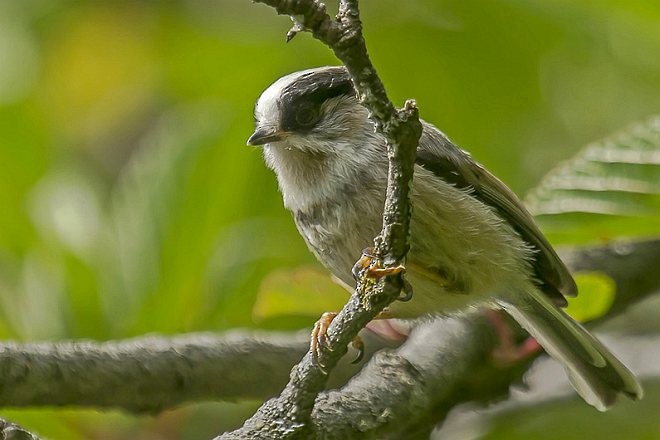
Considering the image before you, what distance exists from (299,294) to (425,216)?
0.51 metres

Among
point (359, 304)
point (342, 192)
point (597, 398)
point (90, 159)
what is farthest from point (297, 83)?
point (90, 159)

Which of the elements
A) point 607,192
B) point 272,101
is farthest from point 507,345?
point 272,101

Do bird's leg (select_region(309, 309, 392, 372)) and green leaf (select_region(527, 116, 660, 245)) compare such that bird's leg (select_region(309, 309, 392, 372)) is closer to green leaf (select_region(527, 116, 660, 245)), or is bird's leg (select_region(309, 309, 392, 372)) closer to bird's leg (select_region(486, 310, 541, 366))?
bird's leg (select_region(486, 310, 541, 366))

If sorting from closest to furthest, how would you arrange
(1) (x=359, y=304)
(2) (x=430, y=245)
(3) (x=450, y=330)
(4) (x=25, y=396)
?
(1) (x=359, y=304)
(4) (x=25, y=396)
(2) (x=430, y=245)
(3) (x=450, y=330)

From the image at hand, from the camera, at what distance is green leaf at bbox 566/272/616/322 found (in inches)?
120

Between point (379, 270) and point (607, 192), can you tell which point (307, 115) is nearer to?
point (607, 192)

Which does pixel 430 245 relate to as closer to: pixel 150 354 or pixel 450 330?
pixel 450 330

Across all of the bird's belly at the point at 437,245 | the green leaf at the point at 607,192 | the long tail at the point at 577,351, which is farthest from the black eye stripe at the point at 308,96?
the long tail at the point at 577,351

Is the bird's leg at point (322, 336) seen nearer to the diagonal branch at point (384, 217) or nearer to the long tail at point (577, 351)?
the diagonal branch at point (384, 217)

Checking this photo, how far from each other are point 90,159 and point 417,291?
6.86 ft

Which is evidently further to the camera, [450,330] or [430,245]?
[450,330]

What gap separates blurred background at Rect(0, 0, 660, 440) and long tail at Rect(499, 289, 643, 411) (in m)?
0.29

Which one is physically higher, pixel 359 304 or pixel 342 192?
pixel 342 192

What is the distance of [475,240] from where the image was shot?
118 inches
